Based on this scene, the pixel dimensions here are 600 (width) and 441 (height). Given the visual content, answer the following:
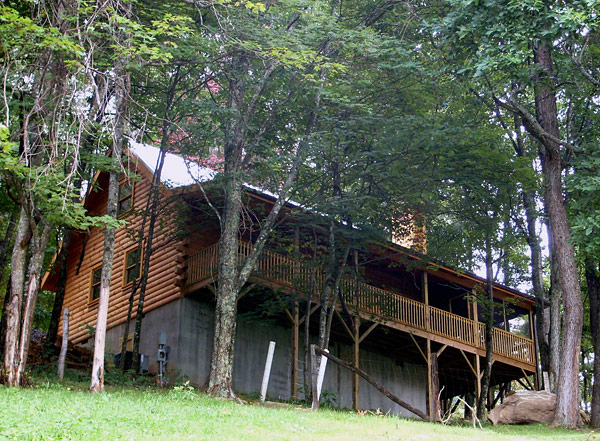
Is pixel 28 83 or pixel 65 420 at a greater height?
pixel 28 83

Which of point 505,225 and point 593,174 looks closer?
point 593,174

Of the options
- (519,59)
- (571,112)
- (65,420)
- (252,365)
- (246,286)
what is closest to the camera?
(65,420)

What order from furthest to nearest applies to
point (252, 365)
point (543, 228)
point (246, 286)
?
point (543, 228) → point (252, 365) → point (246, 286)

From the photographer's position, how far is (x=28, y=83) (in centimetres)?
1374

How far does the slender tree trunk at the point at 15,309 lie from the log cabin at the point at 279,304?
3224mm

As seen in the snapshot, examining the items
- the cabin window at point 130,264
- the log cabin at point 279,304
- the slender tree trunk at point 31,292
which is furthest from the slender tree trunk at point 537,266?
the slender tree trunk at point 31,292

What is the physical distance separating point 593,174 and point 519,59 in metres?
3.00

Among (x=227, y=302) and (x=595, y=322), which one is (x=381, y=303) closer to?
(x=595, y=322)

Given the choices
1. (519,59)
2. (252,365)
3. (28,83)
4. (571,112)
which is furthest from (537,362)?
(28,83)

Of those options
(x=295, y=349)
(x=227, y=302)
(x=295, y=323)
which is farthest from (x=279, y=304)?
(x=227, y=302)

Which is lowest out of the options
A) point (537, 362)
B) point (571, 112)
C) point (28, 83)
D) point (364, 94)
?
point (537, 362)

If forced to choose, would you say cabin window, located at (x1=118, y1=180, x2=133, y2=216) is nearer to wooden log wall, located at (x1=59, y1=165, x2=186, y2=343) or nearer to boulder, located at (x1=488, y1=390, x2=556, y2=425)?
wooden log wall, located at (x1=59, y1=165, x2=186, y2=343)

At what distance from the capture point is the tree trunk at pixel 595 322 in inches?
604

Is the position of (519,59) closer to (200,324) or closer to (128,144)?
(128,144)
